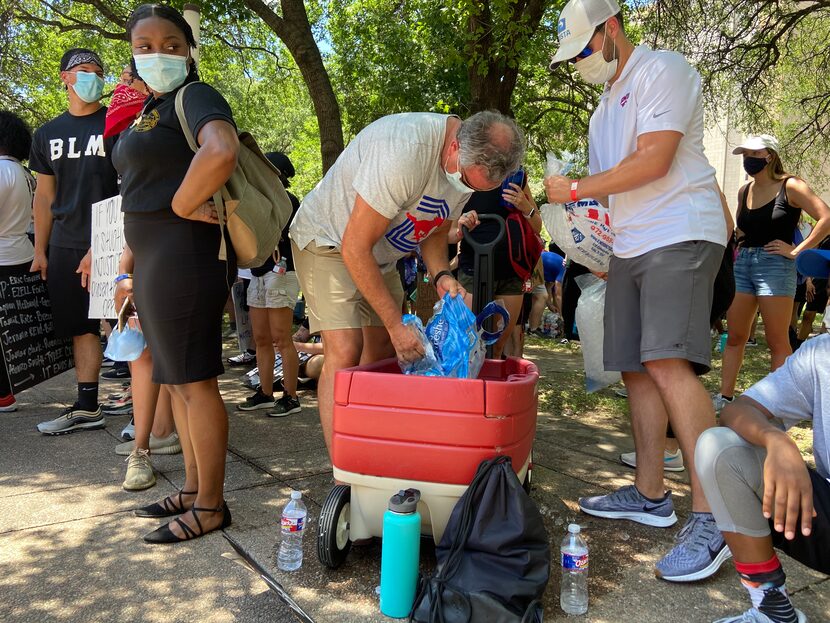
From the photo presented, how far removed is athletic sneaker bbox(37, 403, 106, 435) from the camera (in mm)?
4234

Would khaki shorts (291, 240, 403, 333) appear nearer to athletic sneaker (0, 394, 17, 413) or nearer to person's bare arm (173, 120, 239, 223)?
person's bare arm (173, 120, 239, 223)

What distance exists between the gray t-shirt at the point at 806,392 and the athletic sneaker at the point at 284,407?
136 inches

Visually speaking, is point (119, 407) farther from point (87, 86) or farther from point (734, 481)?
point (734, 481)

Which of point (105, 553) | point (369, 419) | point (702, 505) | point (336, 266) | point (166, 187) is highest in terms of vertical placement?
point (166, 187)

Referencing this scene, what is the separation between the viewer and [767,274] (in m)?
4.79

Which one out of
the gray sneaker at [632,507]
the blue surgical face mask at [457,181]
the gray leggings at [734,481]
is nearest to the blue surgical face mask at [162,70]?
the blue surgical face mask at [457,181]

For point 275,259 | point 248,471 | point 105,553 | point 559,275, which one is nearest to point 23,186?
point 275,259

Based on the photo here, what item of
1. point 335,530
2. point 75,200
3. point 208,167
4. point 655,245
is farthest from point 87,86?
point 655,245

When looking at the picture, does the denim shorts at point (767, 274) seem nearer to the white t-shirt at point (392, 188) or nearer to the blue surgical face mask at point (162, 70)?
the white t-shirt at point (392, 188)

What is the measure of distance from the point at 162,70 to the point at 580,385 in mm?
4586

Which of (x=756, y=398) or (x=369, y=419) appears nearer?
(x=756, y=398)

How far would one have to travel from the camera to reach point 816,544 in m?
1.80

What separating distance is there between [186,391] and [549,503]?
172 centimetres

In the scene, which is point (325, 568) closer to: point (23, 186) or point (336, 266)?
point (336, 266)
